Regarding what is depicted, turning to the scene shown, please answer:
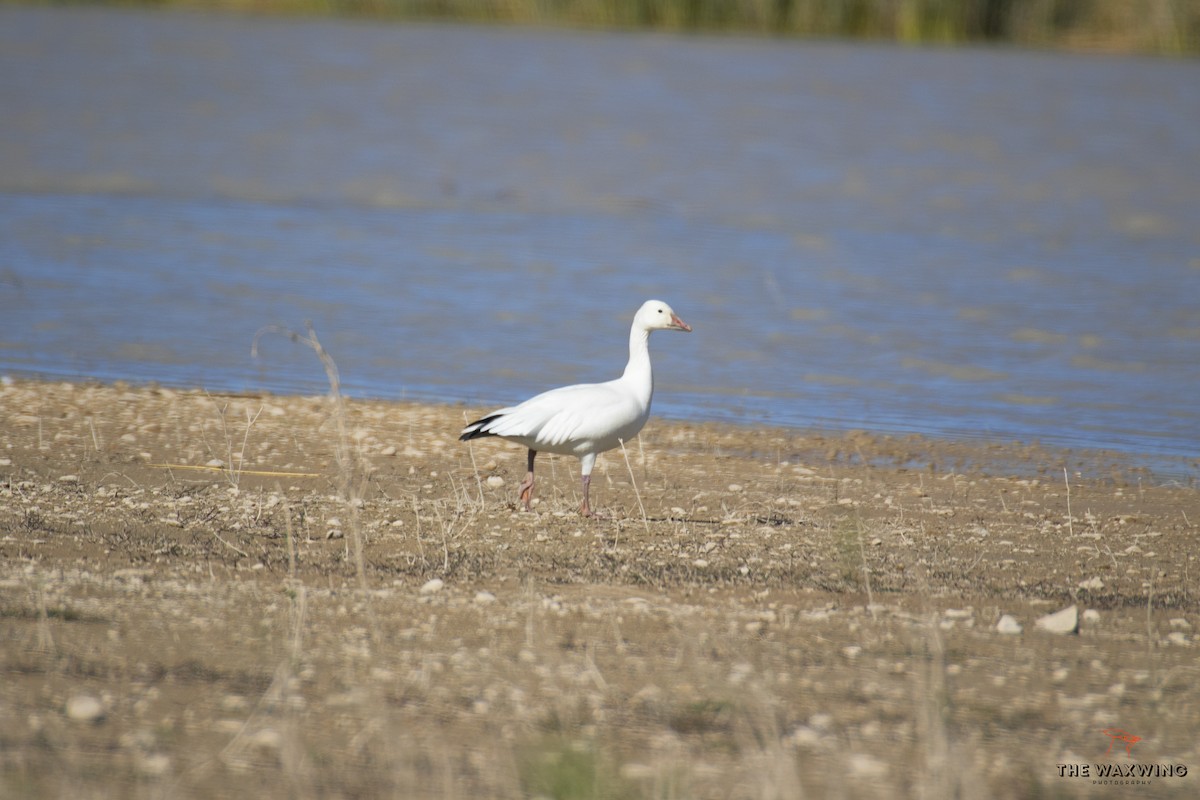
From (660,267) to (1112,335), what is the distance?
191 inches

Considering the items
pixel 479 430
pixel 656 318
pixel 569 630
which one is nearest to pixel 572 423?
pixel 479 430

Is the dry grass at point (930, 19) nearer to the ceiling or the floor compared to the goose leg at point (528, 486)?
nearer to the ceiling

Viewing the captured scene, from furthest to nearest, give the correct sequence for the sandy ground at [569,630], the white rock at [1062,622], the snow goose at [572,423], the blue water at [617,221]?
the blue water at [617,221], the snow goose at [572,423], the white rock at [1062,622], the sandy ground at [569,630]

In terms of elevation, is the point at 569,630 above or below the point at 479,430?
below

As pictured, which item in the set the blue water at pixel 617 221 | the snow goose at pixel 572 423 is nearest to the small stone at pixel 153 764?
the snow goose at pixel 572 423

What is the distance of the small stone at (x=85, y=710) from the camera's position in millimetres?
4266

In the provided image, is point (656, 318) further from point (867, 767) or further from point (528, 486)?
point (867, 767)

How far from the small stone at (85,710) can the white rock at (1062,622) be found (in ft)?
11.0

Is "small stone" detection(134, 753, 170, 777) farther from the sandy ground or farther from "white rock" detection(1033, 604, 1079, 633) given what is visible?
"white rock" detection(1033, 604, 1079, 633)

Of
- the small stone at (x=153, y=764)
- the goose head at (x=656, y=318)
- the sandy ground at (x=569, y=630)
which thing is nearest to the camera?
the small stone at (x=153, y=764)

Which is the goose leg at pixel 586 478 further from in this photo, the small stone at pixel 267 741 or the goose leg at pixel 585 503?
the small stone at pixel 267 741

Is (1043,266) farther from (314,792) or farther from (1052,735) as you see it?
(314,792)

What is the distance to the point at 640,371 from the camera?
757cm

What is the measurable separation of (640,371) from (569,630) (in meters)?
2.51
